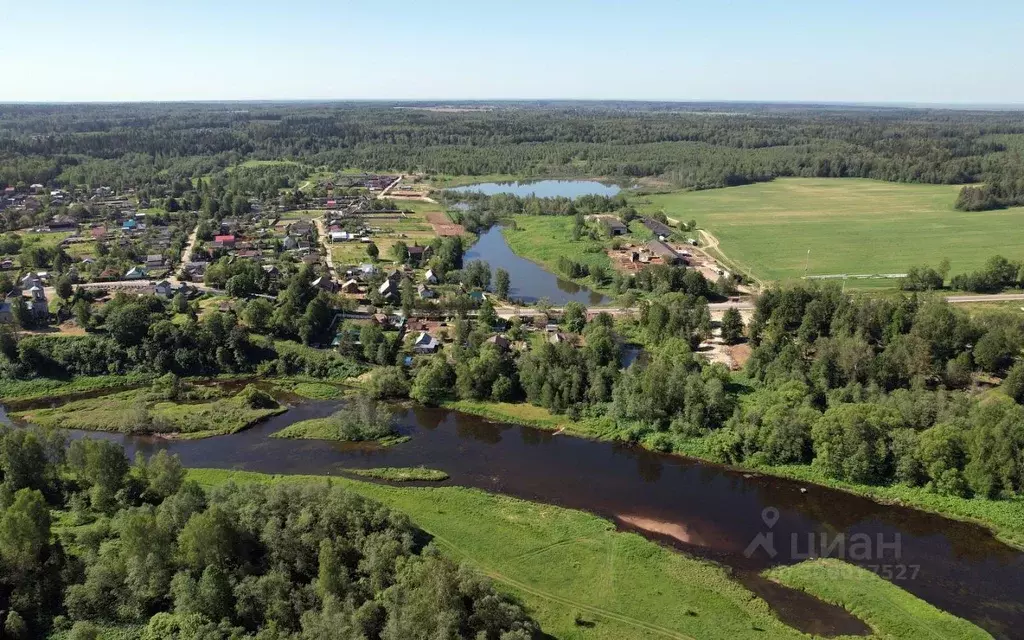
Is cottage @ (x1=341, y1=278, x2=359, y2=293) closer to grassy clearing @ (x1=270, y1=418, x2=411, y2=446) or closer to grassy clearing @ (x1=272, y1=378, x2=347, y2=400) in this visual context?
grassy clearing @ (x1=272, y1=378, x2=347, y2=400)

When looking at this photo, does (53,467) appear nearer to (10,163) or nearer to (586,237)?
(586,237)

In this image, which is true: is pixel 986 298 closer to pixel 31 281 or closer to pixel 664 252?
pixel 664 252

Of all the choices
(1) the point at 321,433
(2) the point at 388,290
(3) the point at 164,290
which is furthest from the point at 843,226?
Result: (3) the point at 164,290

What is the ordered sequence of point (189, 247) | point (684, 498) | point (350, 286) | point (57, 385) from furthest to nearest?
point (189, 247), point (350, 286), point (57, 385), point (684, 498)

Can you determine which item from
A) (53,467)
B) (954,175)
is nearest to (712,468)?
(53,467)

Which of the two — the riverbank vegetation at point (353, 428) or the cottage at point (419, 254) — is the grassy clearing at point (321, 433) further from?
the cottage at point (419, 254)

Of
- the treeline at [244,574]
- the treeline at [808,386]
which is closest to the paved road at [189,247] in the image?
the treeline at [808,386]
